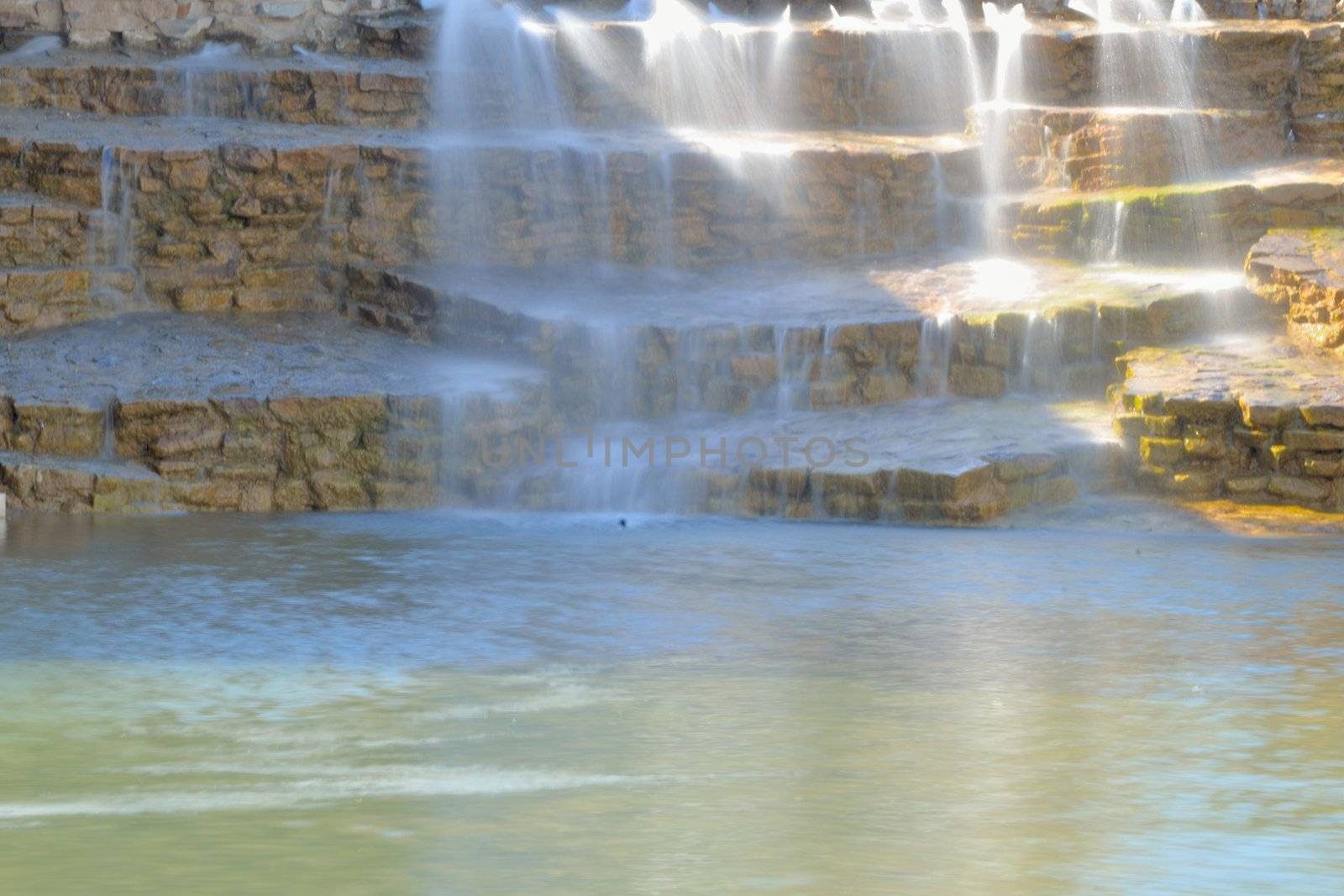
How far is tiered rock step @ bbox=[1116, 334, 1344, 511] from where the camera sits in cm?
1084

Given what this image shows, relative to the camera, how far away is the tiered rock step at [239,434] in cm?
1106

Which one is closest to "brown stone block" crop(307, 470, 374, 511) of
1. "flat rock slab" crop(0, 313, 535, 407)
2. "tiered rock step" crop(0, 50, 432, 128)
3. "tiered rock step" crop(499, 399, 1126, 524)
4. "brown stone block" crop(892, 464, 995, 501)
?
"flat rock slab" crop(0, 313, 535, 407)

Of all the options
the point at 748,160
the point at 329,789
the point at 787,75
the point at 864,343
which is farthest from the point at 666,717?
the point at 787,75

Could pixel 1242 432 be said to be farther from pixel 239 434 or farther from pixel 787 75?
pixel 787 75

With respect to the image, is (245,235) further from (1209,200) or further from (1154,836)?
(1154,836)

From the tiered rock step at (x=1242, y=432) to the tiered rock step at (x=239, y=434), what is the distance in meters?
3.80

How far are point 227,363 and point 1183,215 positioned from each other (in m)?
6.91

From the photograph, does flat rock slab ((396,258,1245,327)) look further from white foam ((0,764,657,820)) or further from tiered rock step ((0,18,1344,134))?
white foam ((0,764,657,820))

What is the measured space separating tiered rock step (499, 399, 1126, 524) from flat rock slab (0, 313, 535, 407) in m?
0.83

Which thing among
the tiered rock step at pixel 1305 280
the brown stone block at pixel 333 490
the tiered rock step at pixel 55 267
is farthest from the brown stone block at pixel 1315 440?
the tiered rock step at pixel 55 267

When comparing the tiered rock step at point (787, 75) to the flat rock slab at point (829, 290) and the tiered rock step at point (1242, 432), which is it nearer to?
the flat rock slab at point (829, 290)

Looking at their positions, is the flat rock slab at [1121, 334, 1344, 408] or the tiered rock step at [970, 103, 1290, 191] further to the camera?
the tiered rock step at [970, 103, 1290, 191]

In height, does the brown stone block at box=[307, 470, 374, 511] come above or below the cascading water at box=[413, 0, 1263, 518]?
below

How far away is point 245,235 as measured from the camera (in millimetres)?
13969
